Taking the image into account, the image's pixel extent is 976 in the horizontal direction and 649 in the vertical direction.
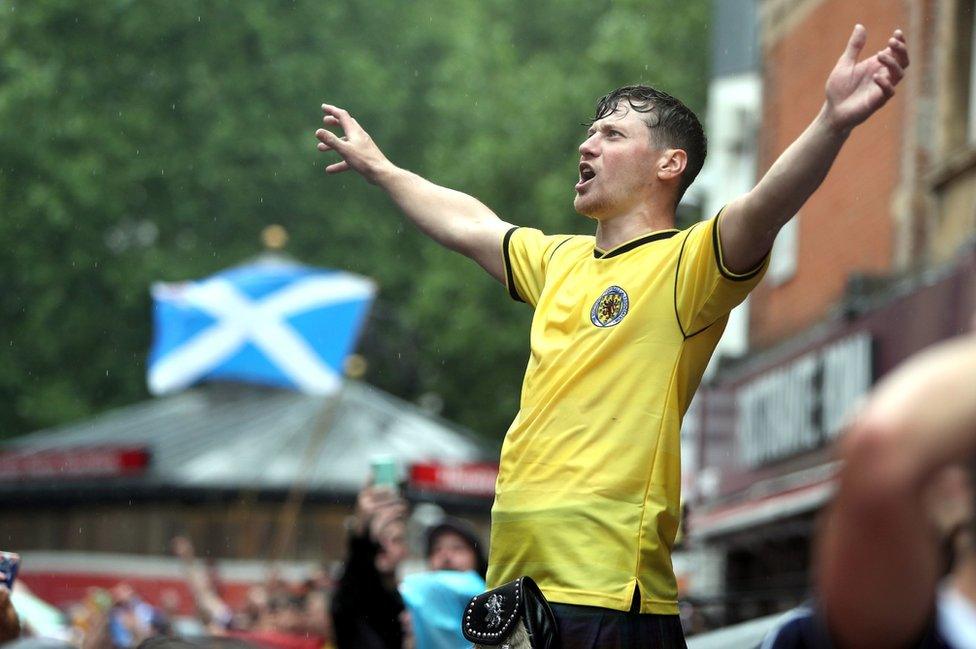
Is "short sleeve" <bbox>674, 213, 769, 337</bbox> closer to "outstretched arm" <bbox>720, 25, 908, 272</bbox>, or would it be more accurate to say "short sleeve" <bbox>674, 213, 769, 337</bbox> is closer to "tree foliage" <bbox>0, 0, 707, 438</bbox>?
"outstretched arm" <bbox>720, 25, 908, 272</bbox>

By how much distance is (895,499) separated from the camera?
185 centimetres

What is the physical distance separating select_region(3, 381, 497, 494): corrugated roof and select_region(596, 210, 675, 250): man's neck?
769 inches

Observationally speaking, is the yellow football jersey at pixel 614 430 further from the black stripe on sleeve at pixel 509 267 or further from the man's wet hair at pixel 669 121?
the black stripe on sleeve at pixel 509 267

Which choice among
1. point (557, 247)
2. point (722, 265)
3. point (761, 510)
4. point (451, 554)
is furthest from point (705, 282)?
point (761, 510)

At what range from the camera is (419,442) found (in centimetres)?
2633

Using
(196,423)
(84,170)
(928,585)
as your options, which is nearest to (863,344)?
(928,585)

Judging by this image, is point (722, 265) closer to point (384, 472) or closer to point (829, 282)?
point (384, 472)

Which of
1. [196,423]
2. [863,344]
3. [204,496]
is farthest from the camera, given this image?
[196,423]

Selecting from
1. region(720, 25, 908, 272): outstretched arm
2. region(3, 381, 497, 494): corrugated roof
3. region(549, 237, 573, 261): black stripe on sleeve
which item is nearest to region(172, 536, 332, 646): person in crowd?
region(549, 237, 573, 261): black stripe on sleeve

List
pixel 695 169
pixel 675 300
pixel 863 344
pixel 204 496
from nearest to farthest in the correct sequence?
pixel 675 300 < pixel 695 169 < pixel 863 344 < pixel 204 496

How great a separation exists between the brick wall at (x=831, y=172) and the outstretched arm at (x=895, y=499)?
1247 cm

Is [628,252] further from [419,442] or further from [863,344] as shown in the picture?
[419,442]

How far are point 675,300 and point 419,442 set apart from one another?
2231 centimetres

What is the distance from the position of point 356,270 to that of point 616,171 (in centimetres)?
3427
